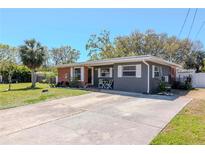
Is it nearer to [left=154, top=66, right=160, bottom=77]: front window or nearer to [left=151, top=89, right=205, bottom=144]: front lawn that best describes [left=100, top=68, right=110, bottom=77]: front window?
[left=154, top=66, right=160, bottom=77]: front window

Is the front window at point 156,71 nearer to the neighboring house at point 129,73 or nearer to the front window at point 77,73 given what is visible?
the neighboring house at point 129,73

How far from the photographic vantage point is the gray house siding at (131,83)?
12466 mm

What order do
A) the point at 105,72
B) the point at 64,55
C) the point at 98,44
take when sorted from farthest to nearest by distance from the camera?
the point at 64,55 → the point at 98,44 → the point at 105,72

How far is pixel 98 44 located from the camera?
35219mm

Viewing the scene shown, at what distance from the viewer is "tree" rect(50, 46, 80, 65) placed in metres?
48.4

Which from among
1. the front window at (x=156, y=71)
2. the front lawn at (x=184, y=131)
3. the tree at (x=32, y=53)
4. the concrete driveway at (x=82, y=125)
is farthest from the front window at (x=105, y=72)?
the front lawn at (x=184, y=131)

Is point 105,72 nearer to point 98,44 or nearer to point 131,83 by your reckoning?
point 131,83

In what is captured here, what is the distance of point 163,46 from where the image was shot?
30578 millimetres

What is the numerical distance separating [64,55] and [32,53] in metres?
31.1

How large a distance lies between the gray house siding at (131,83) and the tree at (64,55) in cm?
3591

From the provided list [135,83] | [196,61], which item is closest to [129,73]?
[135,83]
